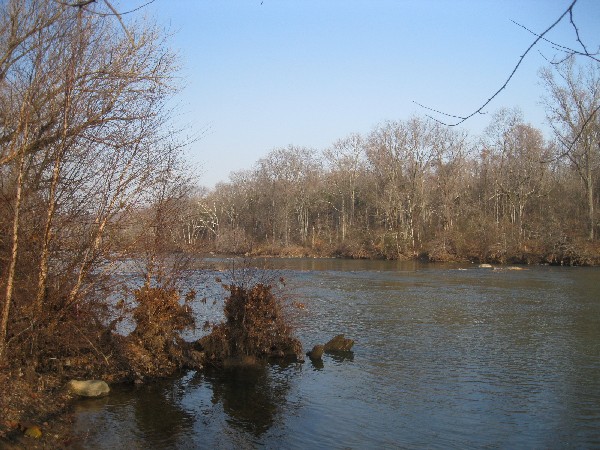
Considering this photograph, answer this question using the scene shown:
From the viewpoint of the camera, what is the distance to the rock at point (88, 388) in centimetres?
1177

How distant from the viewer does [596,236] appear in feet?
161

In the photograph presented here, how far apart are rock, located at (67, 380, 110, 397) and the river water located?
23cm

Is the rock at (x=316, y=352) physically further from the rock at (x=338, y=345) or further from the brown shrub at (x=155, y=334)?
the brown shrub at (x=155, y=334)

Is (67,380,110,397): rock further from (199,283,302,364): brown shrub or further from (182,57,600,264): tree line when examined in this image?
(182,57,600,264): tree line

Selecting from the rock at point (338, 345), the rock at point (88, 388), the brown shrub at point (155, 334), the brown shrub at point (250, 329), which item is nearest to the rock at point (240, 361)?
the brown shrub at point (250, 329)

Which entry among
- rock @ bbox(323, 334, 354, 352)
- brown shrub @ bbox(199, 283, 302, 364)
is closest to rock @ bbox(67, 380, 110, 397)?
brown shrub @ bbox(199, 283, 302, 364)

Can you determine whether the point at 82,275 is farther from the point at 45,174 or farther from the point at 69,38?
the point at 69,38

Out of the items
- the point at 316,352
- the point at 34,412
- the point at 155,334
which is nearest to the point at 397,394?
the point at 316,352

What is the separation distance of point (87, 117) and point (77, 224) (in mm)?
2306

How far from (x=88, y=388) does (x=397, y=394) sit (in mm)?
6770

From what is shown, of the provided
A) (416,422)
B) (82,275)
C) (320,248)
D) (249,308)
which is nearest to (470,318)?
(249,308)

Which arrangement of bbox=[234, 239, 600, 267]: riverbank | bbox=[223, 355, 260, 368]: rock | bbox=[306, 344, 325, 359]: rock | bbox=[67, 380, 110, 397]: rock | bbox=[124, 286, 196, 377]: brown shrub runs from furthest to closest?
bbox=[234, 239, 600, 267]: riverbank < bbox=[306, 344, 325, 359]: rock < bbox=[223, 355, 260, 368]: rock < bbox=[124, 286, 196, 377]: brown shrub < bbox=[67, 380, 110, 397]: rock

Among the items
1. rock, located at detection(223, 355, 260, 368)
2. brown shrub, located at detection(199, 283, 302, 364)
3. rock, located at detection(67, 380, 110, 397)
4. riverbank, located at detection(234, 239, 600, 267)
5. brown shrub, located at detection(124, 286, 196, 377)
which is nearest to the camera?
rock, located at detection(67, 380, 110, 397)

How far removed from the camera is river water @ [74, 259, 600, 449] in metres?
10.1
